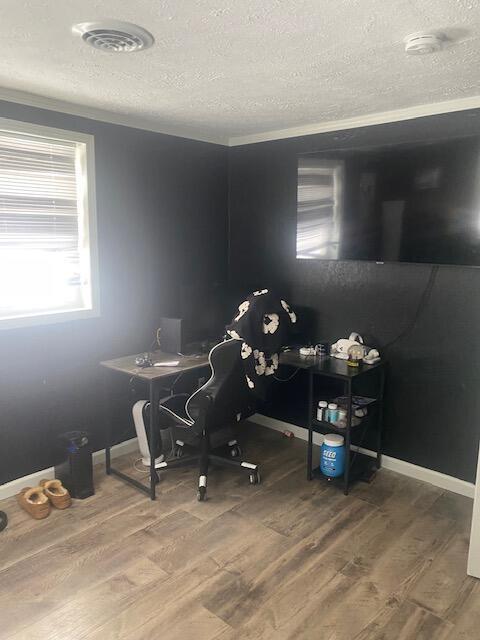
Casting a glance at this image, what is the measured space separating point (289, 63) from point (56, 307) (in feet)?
6.59

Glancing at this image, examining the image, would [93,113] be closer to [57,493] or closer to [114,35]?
[114,35]

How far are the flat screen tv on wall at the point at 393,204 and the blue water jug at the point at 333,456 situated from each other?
3.91ft

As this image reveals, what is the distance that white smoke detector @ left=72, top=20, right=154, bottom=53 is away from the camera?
5.99 feet

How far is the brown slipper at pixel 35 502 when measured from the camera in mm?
2799

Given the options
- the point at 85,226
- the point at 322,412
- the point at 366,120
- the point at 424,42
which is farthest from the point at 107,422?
the point at 424,42

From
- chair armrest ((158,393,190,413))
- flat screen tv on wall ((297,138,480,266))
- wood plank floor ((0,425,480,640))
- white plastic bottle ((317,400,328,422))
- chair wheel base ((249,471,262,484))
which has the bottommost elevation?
wood plank floor ((0,425,480,640))

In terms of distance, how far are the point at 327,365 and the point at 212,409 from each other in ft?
2.63

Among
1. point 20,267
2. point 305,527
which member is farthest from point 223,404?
point 20,267

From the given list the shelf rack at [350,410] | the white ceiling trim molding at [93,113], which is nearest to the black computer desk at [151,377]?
the shelf rack at [350,410]

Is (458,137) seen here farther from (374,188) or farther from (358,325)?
(358,325)

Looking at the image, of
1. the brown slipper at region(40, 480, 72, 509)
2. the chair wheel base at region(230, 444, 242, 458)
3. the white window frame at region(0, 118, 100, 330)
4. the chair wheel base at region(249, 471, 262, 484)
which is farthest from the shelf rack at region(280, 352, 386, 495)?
the brown slipper at region(40, 480, 72, 509)

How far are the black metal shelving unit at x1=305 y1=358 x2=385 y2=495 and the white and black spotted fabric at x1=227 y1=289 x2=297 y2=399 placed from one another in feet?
0.86

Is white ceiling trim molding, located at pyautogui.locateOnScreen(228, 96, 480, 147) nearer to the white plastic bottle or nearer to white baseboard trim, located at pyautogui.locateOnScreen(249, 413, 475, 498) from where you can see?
the white plastic bottle

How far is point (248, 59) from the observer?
2162mm
